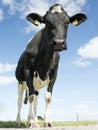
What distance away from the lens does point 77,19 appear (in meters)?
13.1

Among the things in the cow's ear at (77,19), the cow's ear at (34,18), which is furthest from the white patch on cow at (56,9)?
the cow's ear at (77,19)

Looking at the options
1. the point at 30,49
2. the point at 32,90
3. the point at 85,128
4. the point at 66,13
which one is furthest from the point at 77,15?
the point at 85,128

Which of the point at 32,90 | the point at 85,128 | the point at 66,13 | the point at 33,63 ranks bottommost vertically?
the point at 85,128

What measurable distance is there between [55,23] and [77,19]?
5.30 ft

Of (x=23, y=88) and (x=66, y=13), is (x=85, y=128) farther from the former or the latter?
(x=23, y=88)

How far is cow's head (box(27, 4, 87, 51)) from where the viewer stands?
11203mm

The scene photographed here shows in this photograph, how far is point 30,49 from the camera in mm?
13195

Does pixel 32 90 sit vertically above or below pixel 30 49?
below

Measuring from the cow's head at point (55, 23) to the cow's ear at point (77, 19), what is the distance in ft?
0.21

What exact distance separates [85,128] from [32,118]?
1857 millimetres

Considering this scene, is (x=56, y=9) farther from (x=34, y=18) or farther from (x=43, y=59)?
(x=43, y=59)

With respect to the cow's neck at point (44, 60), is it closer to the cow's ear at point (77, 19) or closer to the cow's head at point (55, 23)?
the cow's head at point (55, 23)

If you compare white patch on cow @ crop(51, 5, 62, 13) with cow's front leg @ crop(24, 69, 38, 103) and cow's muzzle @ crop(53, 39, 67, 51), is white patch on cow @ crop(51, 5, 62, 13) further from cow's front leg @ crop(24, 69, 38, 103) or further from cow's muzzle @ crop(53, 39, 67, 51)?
cow's front leg @ crop(24, 69, 38, 103)

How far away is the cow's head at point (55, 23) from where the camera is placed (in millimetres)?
11203
